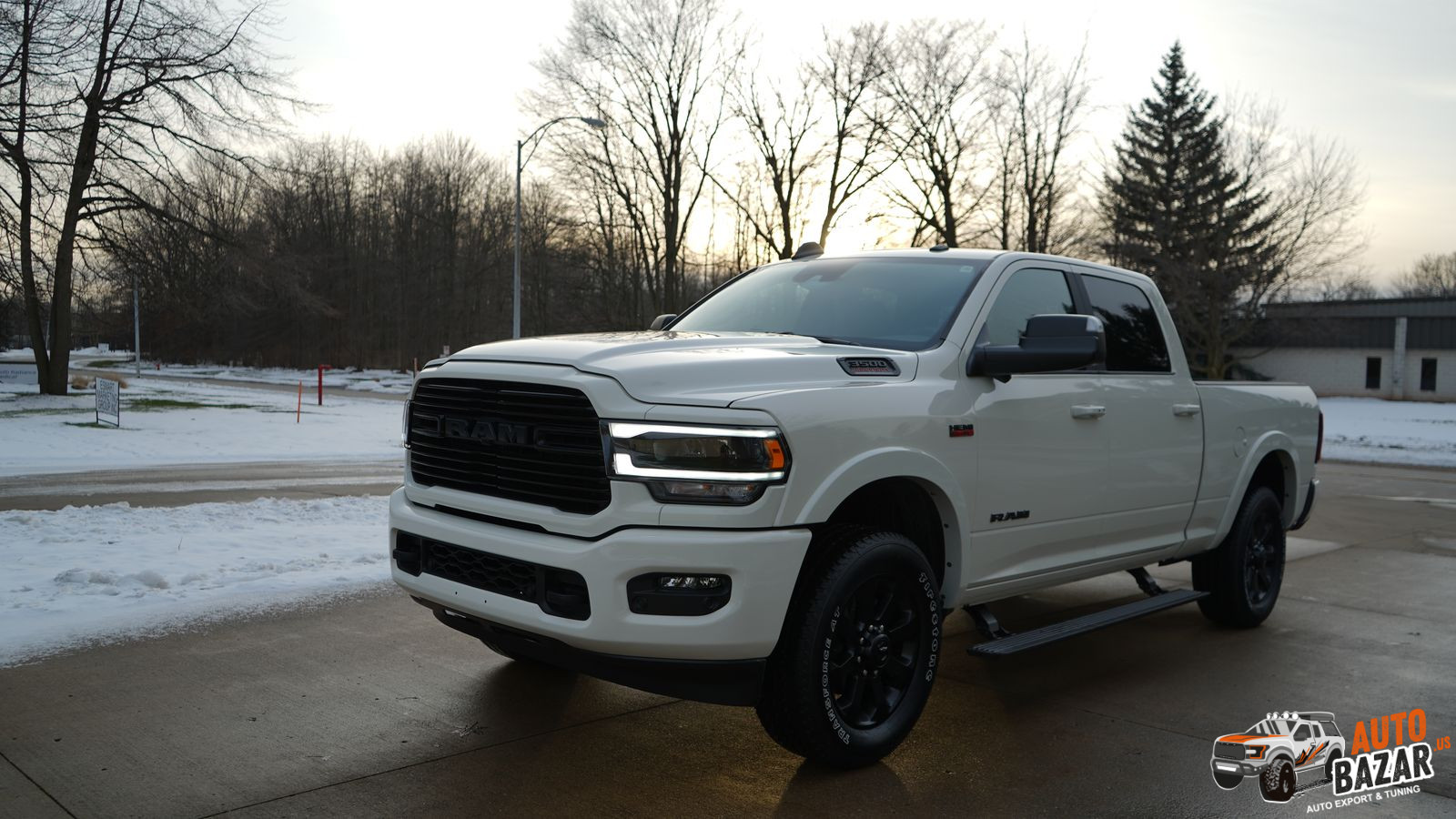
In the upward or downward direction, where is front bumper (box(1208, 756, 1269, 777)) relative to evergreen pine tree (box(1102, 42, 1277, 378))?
downward

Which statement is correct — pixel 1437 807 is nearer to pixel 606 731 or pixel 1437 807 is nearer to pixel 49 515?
pixel 606 731

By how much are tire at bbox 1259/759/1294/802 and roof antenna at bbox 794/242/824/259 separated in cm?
309

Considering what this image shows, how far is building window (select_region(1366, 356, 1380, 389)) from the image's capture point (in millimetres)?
54219

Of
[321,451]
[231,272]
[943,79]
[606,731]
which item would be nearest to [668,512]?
[606,731]

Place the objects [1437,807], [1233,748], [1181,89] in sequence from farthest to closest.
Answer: [1181,89], [1233,748], [1437,807]

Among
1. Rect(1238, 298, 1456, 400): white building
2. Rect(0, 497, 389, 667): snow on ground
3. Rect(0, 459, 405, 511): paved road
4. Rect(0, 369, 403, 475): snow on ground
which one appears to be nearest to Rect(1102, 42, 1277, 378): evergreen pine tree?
Rect(1238, 298, 1456, 400): white building

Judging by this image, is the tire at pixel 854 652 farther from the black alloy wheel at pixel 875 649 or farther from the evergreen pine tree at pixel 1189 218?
the evergreen pine tree at pixel 1189 218

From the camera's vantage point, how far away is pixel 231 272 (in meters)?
26.1

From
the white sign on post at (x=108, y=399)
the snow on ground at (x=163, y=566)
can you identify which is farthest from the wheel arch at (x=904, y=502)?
the white sign on post at (x=108, y=399)

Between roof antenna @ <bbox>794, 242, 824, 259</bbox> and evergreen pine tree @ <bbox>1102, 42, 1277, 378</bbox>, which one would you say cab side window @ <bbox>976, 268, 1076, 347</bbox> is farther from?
evergreen pine tree @ <bbox>1102, 42, 1277, 378</bbox>

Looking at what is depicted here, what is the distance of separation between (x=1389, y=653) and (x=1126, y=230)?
141 feet

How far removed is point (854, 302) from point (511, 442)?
1.87 metres

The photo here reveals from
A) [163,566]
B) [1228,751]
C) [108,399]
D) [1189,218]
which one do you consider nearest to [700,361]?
[1228,751]

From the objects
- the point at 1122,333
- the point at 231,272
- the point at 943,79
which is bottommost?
the point at 1122,333
